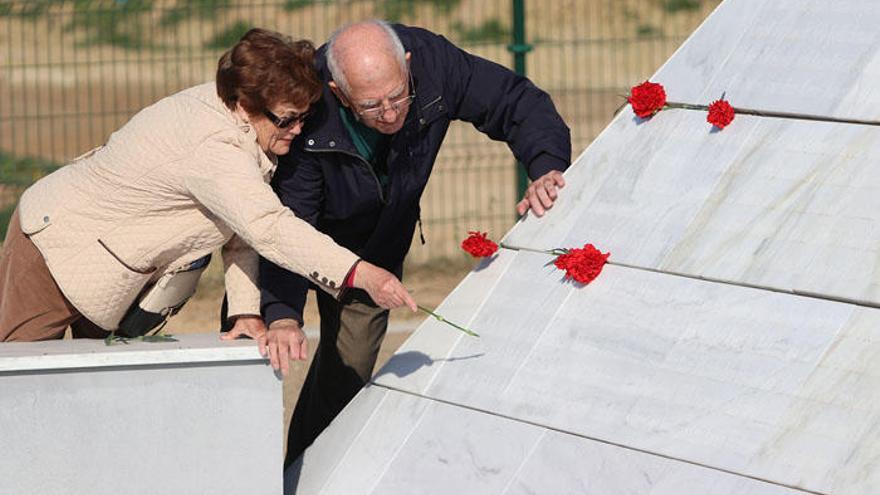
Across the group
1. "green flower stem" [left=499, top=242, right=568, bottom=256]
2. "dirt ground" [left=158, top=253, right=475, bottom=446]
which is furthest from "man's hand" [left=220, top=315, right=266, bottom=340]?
"dirt ground" [left=158, top=253, right=475, bottom=446]

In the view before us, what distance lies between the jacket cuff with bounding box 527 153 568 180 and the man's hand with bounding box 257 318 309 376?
0.96 meters

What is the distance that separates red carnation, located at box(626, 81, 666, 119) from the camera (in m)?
4.58

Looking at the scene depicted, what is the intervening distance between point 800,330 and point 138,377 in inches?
61.2

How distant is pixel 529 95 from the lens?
482 cm

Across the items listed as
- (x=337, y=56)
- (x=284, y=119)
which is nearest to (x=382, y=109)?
(x=337, y=56)

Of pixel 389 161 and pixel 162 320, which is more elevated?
pixel 389 161

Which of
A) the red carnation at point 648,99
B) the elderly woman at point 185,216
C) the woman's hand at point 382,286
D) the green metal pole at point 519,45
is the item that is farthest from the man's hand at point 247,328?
the green metal pole at point 519,45

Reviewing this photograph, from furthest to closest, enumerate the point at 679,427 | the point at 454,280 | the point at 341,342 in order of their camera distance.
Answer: the point at 454,280, the point at 341,342, the point at 679,427

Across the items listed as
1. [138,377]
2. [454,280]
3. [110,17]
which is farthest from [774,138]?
[110,17]

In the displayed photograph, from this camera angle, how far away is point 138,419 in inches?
154

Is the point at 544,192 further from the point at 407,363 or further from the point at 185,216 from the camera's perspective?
the point at 185,216

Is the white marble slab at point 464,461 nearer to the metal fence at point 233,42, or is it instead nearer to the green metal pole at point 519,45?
the green metal pole at point 519,45

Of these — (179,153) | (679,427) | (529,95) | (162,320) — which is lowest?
(679,427)

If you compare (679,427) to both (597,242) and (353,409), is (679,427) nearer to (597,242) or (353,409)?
(597,242)
